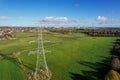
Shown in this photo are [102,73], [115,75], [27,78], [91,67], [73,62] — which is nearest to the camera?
[115,75]

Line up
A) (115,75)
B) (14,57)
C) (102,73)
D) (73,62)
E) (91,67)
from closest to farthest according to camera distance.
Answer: (115,75), (102,73), (91,67), (73,62), (14,57)

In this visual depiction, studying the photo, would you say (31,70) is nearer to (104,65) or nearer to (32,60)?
(32,60)

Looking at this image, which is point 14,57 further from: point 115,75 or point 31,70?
point 115,75

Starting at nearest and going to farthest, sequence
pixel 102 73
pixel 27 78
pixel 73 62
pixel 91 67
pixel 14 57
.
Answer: pixel 27 78 → pixel 102 73 → pixel 91 67 → pixel 73 62 → pixel 14 57

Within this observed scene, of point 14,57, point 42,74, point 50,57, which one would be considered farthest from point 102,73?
point 14,57

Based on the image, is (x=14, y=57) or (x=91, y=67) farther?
(x=14, y=57)

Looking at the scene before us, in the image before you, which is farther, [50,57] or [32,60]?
[50,57]

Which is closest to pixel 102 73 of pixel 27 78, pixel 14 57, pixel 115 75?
pixel 115 75

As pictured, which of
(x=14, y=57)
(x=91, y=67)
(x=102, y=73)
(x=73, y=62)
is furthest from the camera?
(x=14, y=57)
